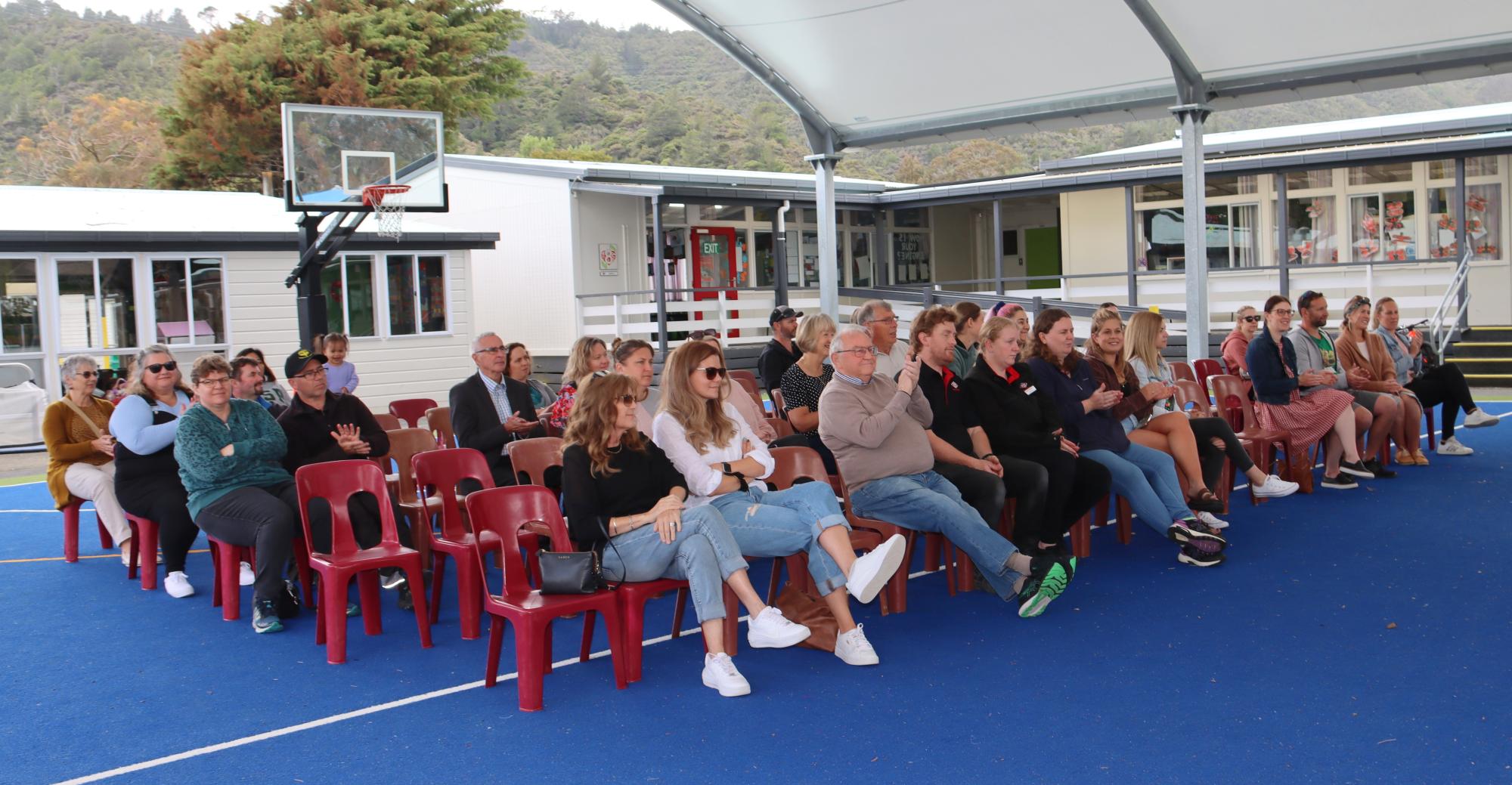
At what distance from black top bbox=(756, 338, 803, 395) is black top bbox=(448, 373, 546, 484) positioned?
1705 millimetres

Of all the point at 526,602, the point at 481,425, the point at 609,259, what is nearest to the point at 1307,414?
the point at 481,425

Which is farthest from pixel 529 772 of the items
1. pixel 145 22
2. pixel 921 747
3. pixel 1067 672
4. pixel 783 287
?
pixel 145 22

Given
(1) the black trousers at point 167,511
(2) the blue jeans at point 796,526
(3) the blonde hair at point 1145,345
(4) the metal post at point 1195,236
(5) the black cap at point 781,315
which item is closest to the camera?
(2) the blue jeans at point 796,526

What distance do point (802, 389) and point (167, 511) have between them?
3.25 meters

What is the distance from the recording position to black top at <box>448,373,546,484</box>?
6.79 m

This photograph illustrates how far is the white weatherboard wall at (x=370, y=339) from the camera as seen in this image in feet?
50.1

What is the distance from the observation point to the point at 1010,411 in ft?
20.3

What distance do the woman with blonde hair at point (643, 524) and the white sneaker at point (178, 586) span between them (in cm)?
256

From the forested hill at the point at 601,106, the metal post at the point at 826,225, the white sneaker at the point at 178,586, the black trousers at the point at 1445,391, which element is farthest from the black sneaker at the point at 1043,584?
the forested hill at the point at 601,106

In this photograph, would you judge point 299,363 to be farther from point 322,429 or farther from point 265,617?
point 265,617

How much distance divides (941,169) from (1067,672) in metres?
57.5

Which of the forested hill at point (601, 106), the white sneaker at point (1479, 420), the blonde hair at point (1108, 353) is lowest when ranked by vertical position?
the white sneaker at point (1479, 420)

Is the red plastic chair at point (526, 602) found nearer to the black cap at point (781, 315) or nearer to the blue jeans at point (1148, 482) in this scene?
the blue jeans at point (1148, 482)

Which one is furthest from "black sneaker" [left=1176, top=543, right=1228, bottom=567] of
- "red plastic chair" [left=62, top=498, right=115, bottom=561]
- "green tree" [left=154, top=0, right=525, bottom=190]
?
"green tree" [left=154, top=0, right=525, bottom=190]
